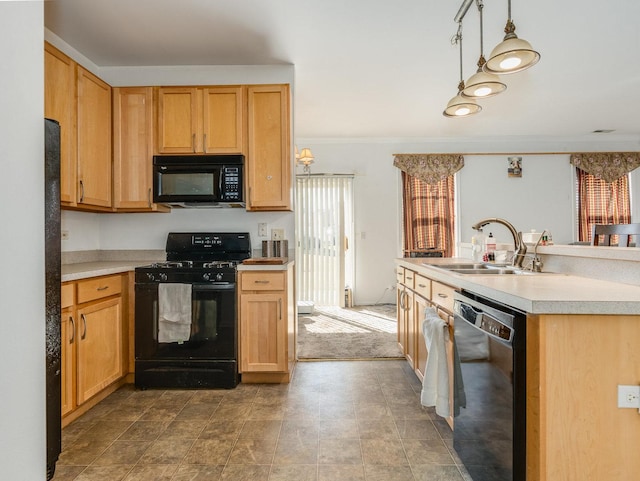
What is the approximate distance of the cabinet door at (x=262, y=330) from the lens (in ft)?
8.74

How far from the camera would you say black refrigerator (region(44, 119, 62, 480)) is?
605 millimetres

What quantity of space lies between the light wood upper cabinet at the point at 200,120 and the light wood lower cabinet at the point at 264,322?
110 centimetres

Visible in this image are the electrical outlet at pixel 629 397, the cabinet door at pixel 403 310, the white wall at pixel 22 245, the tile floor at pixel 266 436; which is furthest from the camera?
the cabinet door at pixel 403 310

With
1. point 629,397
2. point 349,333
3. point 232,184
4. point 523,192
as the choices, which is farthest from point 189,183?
point 523,192

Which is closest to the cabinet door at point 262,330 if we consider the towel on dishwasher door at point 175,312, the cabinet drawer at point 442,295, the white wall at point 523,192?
the towel on dishwasher door at point 175,312

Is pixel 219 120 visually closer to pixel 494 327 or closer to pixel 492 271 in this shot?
pixel 492 271

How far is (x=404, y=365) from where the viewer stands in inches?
119

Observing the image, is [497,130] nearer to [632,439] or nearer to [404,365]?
[404,365]

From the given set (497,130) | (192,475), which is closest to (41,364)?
(192,475)

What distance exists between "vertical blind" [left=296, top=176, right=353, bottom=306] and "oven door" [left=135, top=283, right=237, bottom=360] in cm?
302

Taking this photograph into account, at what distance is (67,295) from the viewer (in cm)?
206

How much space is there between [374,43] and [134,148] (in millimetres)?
2086

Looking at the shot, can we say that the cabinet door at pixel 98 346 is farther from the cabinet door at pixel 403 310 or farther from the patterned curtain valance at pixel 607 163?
the patterned curtain valance at pixel 607 163

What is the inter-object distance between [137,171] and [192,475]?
2.29 metres
